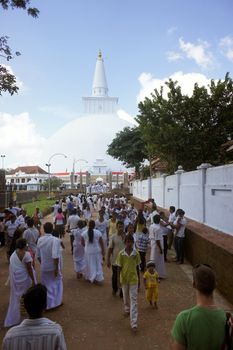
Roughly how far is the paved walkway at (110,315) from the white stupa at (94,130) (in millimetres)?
82702

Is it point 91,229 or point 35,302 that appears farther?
point 91,229

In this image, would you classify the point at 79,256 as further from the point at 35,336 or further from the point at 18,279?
the point at 35,336

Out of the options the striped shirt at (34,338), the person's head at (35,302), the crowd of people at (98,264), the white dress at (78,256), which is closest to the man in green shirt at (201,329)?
the crowd of people at (98,264)

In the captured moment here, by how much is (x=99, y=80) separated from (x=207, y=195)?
84970 mm

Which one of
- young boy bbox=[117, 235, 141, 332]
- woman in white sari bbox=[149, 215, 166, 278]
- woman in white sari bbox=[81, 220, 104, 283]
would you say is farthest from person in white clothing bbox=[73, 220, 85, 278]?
young boy bbox=[117, 235, 141, 332]

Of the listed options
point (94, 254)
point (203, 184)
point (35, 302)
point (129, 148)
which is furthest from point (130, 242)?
point (129, 148)

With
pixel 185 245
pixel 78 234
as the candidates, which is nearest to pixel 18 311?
pixel 78 234

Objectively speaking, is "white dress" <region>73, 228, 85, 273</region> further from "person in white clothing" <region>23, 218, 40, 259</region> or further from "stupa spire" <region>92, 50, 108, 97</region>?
"stupa spire" <region>92, 50, 108, 97</region>

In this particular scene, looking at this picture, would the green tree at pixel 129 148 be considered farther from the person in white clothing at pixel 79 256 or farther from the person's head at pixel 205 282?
the person's head at pixel 205 282

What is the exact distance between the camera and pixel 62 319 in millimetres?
7621

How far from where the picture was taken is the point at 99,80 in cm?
9488

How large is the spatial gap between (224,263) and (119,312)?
8.19 feet

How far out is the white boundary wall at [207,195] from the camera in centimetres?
1106

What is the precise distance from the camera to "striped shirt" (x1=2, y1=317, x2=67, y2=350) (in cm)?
333
